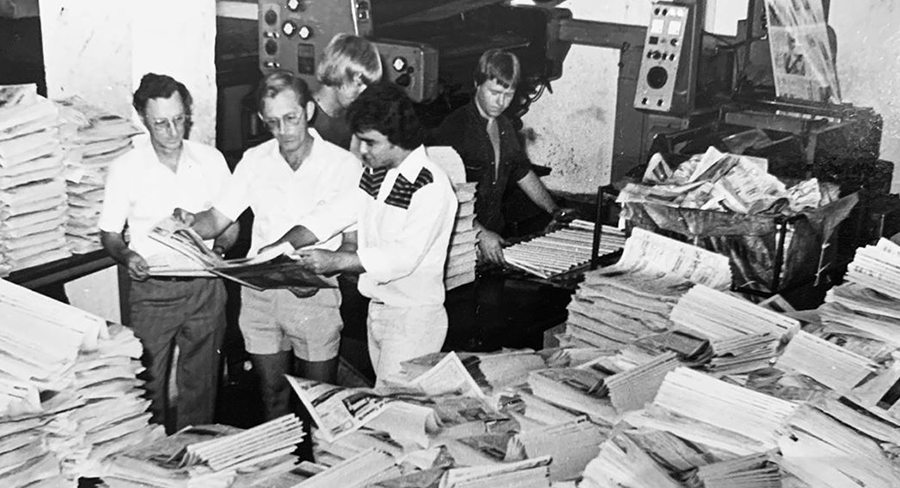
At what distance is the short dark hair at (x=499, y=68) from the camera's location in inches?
148

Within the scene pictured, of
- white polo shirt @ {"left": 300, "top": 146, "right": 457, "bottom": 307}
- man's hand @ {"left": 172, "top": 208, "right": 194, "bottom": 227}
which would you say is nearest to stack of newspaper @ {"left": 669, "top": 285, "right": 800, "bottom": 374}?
white polo shirt @ {"left": 300, "top": 146, "right": 457, "bottom": 307}

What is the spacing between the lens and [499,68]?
3793 millimetres

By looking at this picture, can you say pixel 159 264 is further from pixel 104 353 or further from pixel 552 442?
pixel 552 442

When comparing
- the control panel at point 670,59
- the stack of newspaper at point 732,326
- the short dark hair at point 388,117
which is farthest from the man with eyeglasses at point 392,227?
the control panel at point 670,59

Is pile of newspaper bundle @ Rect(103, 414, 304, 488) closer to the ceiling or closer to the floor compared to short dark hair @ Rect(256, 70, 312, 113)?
closer to the floor

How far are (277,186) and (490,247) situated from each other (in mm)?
844

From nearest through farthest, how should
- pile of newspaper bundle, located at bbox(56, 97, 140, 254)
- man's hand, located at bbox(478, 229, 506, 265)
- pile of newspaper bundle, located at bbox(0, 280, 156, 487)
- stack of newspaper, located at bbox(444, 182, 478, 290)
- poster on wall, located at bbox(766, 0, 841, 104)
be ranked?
pile of newspaper bundle, located at bbox(0, 280, 156, 487), pile of newspaper bundle, located at bbox(56, 97, 140, 254), stack of newspaper, located at bbox(444, 182, 478, 290), man's hand, located at bbox(478, 229, 506, 265), poster on wall, located at bbox(766, 0, 841, 104)

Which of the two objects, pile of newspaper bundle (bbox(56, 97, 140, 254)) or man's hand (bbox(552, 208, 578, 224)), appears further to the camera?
man's hand (bbox(552, 208, 578, 224))

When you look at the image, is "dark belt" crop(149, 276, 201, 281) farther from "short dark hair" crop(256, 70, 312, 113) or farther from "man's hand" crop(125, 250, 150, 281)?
"short dark hair" crop(256, 70, 312, 113)

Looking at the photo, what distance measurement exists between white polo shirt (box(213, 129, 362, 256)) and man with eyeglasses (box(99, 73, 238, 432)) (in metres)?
0.05

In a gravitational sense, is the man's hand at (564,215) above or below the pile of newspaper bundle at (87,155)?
below

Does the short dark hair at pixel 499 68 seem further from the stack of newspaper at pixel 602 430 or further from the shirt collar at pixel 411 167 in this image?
the stack of newspaper at pixel 602 430

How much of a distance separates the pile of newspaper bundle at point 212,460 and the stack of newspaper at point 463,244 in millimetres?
1040

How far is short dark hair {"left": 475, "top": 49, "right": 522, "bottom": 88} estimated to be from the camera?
377 centimetres
